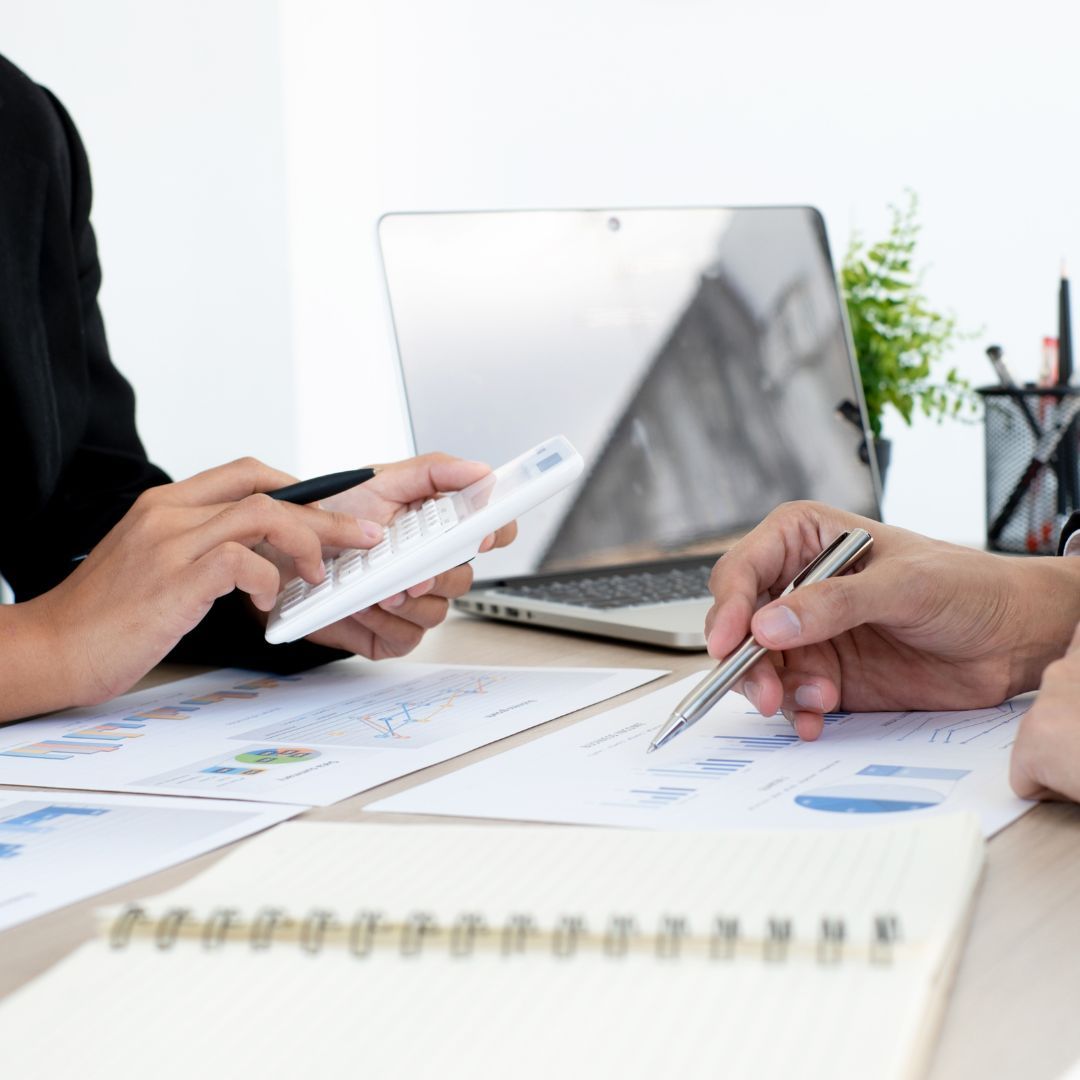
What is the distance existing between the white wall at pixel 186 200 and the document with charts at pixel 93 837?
222cm

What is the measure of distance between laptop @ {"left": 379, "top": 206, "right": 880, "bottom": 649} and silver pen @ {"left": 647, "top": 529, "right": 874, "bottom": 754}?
32 cm

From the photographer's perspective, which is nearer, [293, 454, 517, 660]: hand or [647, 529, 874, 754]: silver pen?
[647, 529, 874, 754]: silver pen

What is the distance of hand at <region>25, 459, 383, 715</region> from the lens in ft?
2.38

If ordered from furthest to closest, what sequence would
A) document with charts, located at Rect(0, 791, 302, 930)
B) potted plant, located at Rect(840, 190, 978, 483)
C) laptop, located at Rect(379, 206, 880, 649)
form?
potted plant, located at Rect(840, 190, 978, 483), laptop, located at Rect(379, 206, 880, 649), document with charts, located at Rect(0, 791, 302, 930)

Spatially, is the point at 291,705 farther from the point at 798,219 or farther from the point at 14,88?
the point at 798,219

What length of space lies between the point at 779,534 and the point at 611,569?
40 centimetres

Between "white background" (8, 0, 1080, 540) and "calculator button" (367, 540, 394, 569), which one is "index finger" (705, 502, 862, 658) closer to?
"calculator button" (367, 540, 394, 569)

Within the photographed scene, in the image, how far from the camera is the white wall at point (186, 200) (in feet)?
8.54

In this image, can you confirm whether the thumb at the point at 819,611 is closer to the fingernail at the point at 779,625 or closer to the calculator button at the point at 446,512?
the fingernail at the point at 779,625

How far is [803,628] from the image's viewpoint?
605mm

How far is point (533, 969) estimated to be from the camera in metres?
0.35

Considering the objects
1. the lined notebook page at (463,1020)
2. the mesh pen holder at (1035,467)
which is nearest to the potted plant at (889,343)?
the mesh pen holder at (1035,467)

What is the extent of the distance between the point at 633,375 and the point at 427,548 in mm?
491

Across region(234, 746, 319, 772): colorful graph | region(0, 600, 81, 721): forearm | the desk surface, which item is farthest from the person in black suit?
the desk surface
